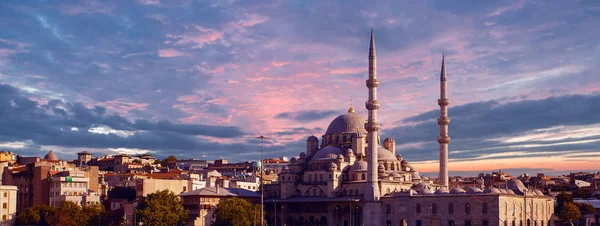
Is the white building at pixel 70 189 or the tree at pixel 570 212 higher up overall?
the white building at pixel 70 189

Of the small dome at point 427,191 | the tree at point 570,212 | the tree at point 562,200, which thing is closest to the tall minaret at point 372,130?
the small dome at point 427,191

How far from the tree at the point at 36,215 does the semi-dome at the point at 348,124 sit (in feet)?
89.2

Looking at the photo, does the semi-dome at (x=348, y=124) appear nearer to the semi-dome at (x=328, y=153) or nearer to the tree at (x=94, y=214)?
the semi-dome at (x=328, y=153)

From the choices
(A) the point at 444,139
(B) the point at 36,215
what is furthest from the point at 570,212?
(B) the point at 36,215

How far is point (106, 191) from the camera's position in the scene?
73.0m

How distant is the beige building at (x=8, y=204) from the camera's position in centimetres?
6194

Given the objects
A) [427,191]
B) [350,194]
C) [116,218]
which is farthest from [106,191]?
[427,191]

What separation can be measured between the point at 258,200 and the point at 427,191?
17.2m

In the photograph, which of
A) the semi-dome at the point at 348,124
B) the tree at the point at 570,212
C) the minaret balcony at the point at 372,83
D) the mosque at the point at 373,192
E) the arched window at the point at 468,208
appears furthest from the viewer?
the semi-dome at the point at 348,124

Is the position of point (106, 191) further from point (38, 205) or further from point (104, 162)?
point (104, 162)

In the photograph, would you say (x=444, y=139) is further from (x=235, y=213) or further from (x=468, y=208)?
(x=235, y=213)

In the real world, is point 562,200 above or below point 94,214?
above

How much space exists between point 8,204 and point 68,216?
8.83 metres

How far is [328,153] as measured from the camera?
68.8 m
